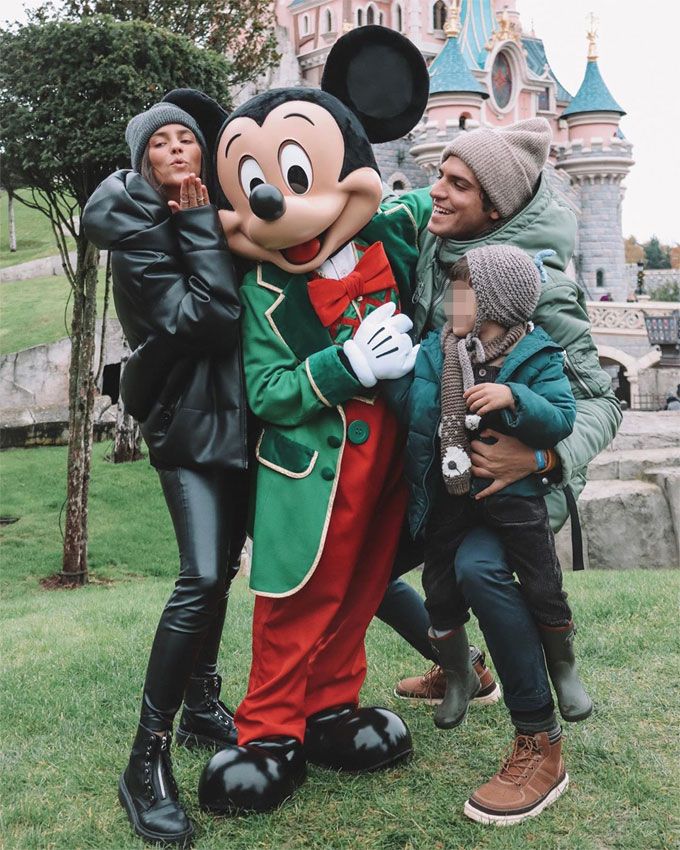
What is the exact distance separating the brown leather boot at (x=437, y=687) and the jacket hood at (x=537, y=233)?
1.53 meters

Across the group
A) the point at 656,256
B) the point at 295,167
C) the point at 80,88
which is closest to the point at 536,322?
the point at 295,167

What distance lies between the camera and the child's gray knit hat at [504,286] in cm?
268

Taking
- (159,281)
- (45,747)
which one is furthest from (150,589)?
(159,281)

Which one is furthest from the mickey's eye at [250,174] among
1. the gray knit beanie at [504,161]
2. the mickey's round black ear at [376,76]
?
the gray knit beanie at [504,161]

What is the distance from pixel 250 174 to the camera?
9.75 feet

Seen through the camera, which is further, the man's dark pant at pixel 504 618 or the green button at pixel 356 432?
the green button at pixel 356 432

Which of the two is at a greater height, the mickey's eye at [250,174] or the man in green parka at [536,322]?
the mickey's eye at [250,174]

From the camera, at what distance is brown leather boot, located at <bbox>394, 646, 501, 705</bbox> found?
368 centimetres

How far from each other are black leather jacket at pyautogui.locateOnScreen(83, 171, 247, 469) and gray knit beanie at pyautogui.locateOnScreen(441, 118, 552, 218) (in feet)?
2.50

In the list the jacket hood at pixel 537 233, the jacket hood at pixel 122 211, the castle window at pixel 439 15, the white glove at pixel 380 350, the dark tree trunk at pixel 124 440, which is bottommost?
the dark tree trunk at pixel 124 440

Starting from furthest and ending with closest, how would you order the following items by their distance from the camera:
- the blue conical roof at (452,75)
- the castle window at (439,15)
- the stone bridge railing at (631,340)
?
1. the castle window at (439,15)
2. the blue conical roof at (452,75)
3. the stone bridge railing at (631,340)

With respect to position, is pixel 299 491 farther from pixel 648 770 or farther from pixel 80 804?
pixel 648 770

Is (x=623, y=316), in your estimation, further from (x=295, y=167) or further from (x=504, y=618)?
(x=504, y=618)

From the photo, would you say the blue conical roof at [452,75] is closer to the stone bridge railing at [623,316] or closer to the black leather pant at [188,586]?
the stone bridge railing at [623,316]
